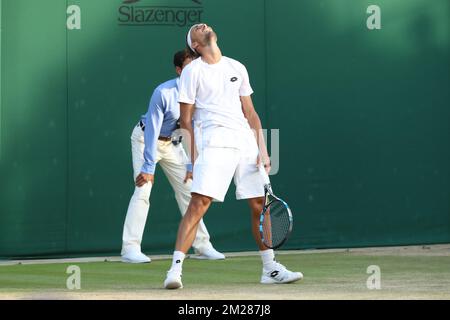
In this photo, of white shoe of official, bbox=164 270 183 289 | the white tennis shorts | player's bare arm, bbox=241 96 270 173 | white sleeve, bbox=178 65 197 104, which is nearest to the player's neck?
white sleeve, bbox=178 65 197 104

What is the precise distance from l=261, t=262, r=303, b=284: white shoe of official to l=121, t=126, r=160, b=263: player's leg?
322cm

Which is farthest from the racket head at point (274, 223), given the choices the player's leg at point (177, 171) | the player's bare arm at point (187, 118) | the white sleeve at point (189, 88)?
the player's leg at point (177, 171)

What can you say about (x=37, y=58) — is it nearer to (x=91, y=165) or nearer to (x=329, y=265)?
(x=91, y=165)

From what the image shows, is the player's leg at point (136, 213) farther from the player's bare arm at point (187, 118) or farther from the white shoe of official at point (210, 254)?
the player's bare arm at point (187, 118)

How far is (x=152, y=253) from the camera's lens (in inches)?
557

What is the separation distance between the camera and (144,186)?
511 inches

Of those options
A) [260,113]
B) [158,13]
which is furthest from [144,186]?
[158,13]

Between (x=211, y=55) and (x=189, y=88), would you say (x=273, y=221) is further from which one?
(x=211, y=55)

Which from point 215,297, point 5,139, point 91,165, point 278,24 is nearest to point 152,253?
point 91,165

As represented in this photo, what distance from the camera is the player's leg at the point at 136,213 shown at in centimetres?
1296

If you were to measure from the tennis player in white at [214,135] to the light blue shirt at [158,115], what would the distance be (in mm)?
2425

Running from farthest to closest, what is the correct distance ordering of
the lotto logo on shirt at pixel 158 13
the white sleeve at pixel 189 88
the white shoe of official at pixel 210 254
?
the lotto logo on shirt at pixel 158 13
the white shoe of official at pixel 210 254
the white sleeve at pixel 189 88

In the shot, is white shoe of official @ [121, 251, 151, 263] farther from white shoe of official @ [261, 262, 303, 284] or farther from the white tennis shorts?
the white tennis shorts

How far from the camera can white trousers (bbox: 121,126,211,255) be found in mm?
12945
